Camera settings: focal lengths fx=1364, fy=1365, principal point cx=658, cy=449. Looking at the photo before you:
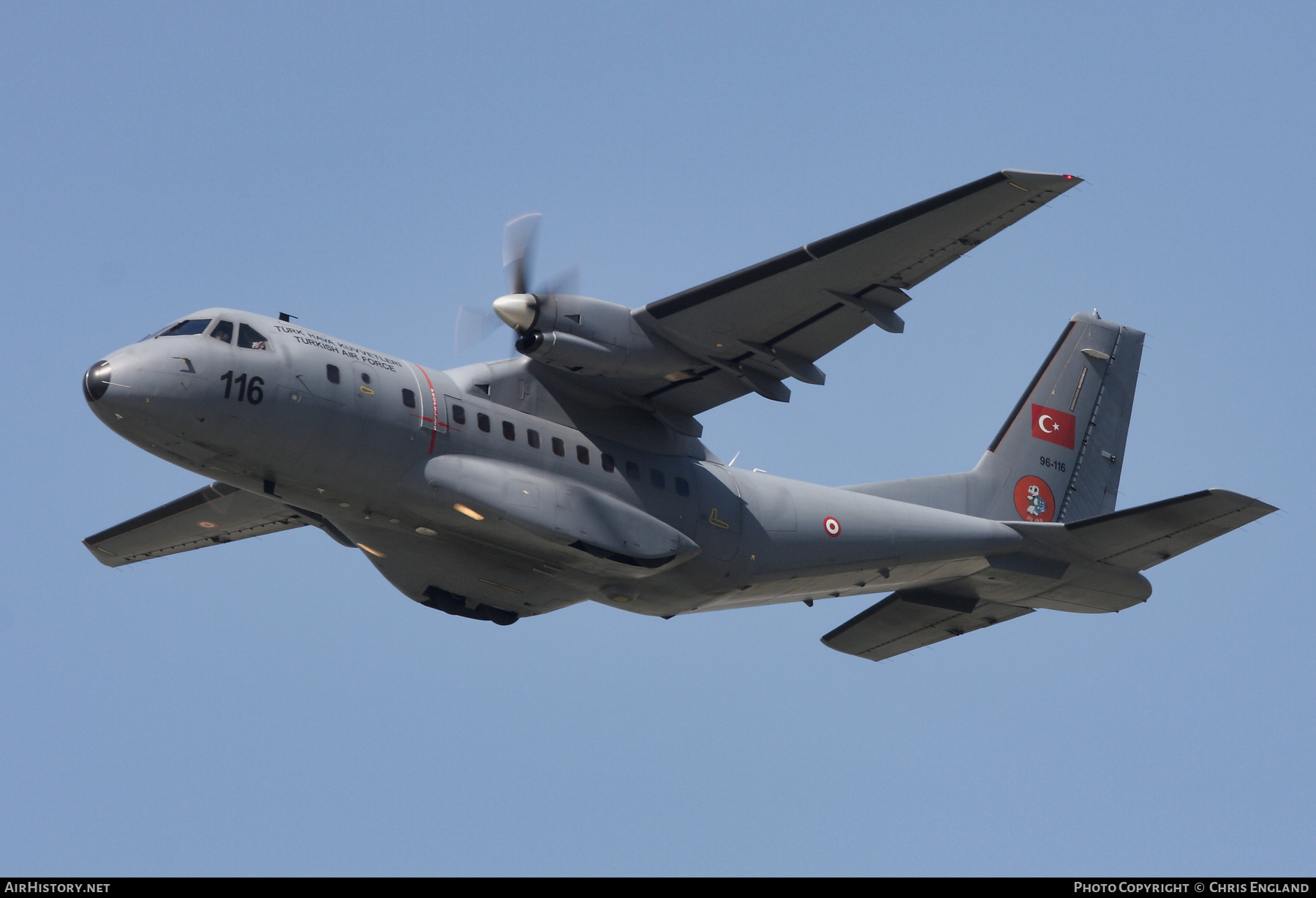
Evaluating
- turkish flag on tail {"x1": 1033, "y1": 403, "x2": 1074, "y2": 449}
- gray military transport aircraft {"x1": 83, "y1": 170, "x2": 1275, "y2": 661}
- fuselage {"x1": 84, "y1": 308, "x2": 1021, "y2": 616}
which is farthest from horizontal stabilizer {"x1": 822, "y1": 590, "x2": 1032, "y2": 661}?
turkish flag on tail {"x1": 1033, "y1": 403, "x2": 1074, "y2": 449}

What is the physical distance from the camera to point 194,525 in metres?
19.6

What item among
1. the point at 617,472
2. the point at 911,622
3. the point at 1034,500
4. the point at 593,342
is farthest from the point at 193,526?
the point at 1034,500

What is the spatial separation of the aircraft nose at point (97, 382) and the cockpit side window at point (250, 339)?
1.38 metres

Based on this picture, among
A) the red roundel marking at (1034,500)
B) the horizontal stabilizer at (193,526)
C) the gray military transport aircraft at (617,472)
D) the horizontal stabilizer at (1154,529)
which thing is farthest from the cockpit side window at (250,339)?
the red roundel marking at (1034,500)

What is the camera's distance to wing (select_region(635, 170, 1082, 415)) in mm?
14719

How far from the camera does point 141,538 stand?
1984 cm

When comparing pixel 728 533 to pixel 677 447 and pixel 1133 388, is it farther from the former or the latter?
pixel 1133 388

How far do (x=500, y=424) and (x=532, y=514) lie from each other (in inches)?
46.6

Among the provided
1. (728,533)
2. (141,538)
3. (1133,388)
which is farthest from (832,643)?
(141,538)

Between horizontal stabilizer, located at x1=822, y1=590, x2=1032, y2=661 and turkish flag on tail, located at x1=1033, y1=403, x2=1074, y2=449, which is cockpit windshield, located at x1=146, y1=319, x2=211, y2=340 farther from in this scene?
turkish flag on tail, located at x1=1033, y1=403, x2=1074, y2=449

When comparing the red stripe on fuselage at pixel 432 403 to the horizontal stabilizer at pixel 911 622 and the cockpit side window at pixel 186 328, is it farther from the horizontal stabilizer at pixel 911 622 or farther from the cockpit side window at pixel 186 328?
the horizontal stabilizer at pixel 911 622

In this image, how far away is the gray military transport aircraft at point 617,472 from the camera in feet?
48.1

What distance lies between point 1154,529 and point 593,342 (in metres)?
7.71

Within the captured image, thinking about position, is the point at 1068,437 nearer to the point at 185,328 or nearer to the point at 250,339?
the point at 250,339
